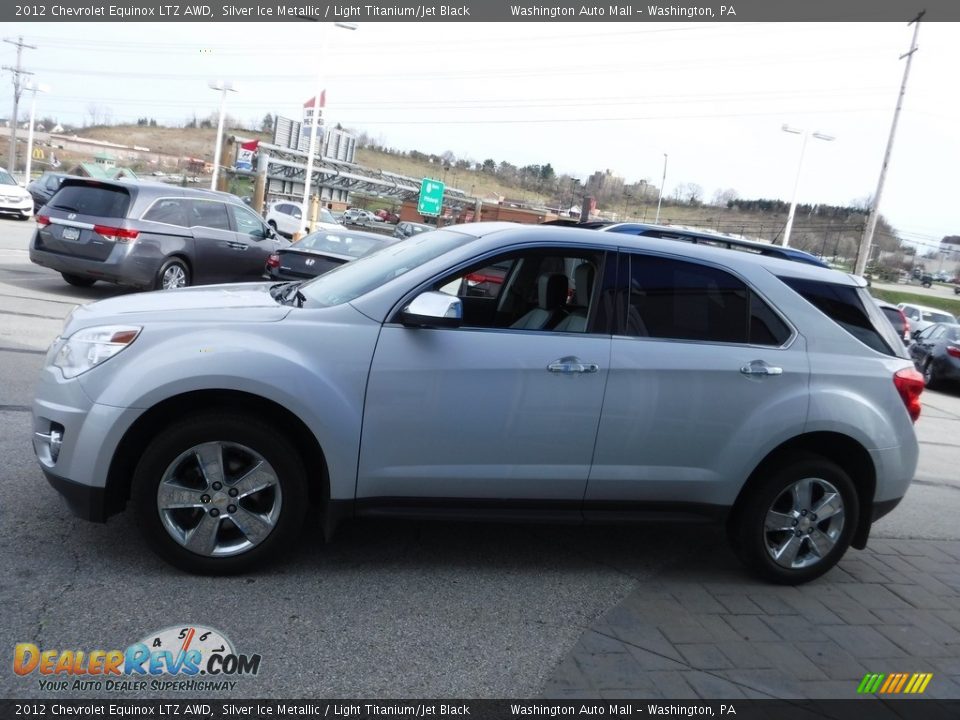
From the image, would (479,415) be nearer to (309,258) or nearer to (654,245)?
(654,245)

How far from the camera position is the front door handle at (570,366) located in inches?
168

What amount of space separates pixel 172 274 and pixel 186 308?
356 inches

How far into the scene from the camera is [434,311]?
4.04m

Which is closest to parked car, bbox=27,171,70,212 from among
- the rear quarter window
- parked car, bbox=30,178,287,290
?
parked car, bbox=30,178,287,290

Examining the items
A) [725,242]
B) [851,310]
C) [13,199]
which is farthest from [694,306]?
[13,199]

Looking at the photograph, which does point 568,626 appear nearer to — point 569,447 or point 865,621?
point 569,447

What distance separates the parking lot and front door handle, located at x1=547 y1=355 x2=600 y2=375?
1.15 m

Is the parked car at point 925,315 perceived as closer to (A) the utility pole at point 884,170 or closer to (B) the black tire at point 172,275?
(A) the utility pole at point 884,170

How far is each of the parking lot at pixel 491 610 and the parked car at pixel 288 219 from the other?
2701 centimetres

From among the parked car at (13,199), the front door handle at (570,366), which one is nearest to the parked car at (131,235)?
the front door handle at (570,366)

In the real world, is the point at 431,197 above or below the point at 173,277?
above

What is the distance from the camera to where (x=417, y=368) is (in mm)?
4090

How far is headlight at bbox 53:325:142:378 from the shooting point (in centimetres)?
395

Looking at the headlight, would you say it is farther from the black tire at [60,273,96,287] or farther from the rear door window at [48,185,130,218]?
the black tire at [60,273,96,287]
